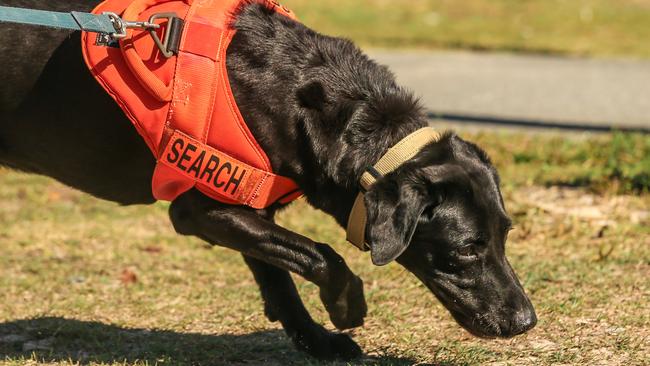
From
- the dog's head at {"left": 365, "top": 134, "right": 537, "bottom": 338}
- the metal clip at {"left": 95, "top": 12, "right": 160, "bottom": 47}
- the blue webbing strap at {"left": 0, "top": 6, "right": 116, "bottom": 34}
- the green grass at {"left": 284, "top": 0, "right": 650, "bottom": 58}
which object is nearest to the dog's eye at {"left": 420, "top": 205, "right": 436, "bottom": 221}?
the dog's head at {"left": 365, "top": 134, "right": 537, "bottom": 338}

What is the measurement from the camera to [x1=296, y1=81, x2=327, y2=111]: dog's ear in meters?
3.98

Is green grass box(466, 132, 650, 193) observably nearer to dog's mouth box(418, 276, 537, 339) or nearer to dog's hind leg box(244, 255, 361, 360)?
dog's hind leg box(244, 255, 361, 360)

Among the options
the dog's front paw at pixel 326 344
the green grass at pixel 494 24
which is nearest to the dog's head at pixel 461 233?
the dog's front paw at pixel 326 344

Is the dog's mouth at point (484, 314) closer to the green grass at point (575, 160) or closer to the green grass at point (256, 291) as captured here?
the green grass at point (256, 291)

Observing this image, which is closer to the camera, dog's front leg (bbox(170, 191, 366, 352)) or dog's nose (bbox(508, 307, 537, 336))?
dog's nose (bbox(508, 307, 537, 336))

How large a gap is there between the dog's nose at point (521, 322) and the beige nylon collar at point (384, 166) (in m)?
0.60

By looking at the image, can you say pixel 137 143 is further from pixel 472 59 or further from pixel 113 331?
pixel 472 59

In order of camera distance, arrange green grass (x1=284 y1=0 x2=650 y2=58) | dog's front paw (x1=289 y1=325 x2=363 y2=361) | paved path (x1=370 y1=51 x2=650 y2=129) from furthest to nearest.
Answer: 1. green grass (x1=284 y1=0 x2=650 y2=58)
2. paved path (x1=370 y1=51 x2=650 y2=129)
3. dog's front paw (x1=289 y1=325 x2=363 y2=361)

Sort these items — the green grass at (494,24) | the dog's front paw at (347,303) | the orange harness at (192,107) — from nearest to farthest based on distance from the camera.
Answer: the orange harness at (192,107) < the dog's front paw at (347,303) < the green grass at (494,24)

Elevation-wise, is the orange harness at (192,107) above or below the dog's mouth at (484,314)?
above

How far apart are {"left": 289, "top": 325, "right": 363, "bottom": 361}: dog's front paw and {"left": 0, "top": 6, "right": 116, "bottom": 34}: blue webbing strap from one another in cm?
147

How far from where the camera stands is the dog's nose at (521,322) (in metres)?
3.87

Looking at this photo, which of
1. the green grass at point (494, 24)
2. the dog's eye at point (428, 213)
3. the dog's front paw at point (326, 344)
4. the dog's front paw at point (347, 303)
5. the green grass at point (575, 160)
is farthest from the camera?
the green grass at point (494, 24)

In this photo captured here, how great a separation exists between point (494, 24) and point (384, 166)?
1111 cm
